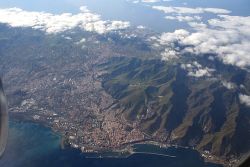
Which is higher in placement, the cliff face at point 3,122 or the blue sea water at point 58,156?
the cliff face at point 3,122

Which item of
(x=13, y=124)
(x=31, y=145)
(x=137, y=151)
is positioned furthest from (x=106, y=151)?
(x=13, y=124)

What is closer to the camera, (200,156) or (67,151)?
(67,151)

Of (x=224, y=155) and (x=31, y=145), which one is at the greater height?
(x=31, y=145)

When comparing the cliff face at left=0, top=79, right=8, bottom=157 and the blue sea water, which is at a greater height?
the cliff face at left=0, top=79, right=8, bottom=157

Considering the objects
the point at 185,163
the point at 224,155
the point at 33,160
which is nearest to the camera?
the point at 33,160

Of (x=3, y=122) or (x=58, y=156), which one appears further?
(x=58, y=156)

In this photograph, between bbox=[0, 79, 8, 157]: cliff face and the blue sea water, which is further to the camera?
the blue sea water

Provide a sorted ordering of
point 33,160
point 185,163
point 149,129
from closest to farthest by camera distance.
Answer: point 33,160 < point 185,163 < point 149,129

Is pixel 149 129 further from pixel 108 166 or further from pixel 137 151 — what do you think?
pixel 108 166
